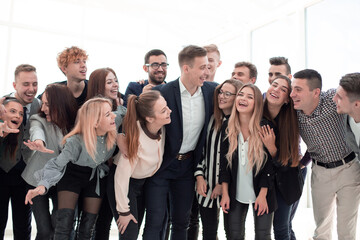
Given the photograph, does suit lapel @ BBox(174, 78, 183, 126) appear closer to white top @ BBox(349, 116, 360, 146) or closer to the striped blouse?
the striped blouse

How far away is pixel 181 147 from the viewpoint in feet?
8.21

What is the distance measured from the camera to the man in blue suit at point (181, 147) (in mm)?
2416

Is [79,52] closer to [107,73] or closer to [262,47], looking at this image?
[107,73]

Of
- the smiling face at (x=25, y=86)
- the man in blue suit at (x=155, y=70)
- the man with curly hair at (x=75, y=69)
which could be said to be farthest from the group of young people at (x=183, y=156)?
the man in blue suit at (x=155, y=70)

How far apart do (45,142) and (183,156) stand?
1.00 meters

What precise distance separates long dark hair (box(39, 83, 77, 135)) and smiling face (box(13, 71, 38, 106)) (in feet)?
0.92

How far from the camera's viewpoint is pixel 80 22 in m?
6.69

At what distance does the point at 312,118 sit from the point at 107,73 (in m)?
1.61

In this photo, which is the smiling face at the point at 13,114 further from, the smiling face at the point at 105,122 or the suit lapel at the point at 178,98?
the suit lapel at the point at 178,98

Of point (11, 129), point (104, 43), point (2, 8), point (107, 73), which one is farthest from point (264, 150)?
point (2, 8)

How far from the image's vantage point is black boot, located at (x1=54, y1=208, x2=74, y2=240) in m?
2.23

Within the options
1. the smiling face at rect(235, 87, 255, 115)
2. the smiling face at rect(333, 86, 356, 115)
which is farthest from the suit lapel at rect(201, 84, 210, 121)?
the smiling face at rect(333, 86, 356, 115)

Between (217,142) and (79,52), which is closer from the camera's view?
(217,142)

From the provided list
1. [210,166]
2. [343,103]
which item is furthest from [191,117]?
[343,103]
